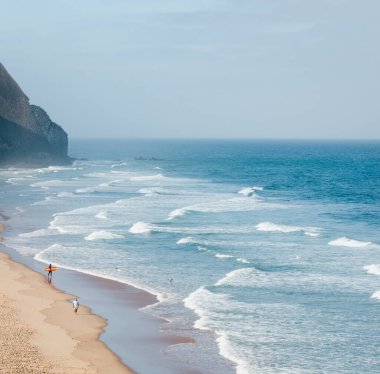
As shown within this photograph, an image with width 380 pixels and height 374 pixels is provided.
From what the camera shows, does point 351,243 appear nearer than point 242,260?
No

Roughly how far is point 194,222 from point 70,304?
96.8 ft

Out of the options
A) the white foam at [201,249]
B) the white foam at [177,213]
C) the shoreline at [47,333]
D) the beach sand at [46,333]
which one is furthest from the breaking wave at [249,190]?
the shoreline at [47,333]

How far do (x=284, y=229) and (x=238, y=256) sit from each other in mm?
13029

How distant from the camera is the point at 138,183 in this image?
11425cm

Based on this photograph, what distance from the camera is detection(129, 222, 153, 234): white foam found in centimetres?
6256

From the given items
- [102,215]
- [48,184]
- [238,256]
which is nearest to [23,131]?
[48,184]

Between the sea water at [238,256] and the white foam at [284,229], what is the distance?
12cm

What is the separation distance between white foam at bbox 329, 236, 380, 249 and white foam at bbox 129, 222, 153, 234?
53.2 feet

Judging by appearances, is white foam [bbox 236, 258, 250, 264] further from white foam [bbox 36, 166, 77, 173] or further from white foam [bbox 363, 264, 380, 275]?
white foam [bbox 36, 166, 77, 173]

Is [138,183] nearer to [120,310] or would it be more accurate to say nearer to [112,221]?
[112,221]

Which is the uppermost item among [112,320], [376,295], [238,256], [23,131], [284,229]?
[23,131]

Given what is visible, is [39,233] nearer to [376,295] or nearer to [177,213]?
[177,213]

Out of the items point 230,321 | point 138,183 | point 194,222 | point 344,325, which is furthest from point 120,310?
point 138,183

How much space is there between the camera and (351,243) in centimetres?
5709
